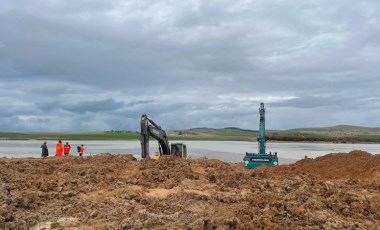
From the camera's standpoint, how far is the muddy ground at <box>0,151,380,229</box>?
9.11 meters

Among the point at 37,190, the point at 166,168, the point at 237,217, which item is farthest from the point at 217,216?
the point at 166,168

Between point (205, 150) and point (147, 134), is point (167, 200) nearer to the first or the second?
point (147, 134)

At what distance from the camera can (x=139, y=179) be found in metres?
13.9

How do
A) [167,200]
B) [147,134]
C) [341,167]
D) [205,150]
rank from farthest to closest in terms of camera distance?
[205,150] → [341,167] → [147,134] → [167,200]

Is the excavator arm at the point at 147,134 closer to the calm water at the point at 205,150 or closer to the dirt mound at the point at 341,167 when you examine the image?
the dirt mound at the point at 341,167

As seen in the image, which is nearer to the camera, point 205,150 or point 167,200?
point 167,200

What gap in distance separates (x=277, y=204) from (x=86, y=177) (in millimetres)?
6075

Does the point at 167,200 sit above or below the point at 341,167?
above

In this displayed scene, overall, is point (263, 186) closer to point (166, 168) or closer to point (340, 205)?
point (340, 205)

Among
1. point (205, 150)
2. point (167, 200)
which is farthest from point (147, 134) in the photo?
point (205, 150)

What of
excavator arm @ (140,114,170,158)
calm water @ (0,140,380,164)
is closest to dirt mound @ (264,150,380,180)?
excavator arm @ (140,114,170,158)

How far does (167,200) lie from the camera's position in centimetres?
1091

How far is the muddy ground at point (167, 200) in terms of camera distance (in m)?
9.11

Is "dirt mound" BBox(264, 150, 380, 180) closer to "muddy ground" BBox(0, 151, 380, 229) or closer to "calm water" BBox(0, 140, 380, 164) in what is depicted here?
"muddy ground" BBox(0, 151, 380, 229)
